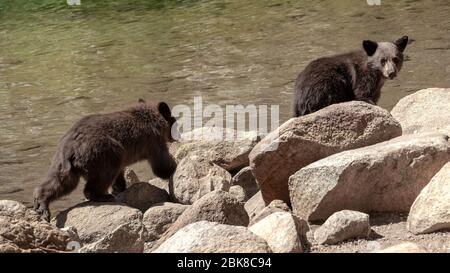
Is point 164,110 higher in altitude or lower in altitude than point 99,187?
higher

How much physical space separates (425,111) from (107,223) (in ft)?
10.3

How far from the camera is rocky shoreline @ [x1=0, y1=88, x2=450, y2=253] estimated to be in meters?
5.25

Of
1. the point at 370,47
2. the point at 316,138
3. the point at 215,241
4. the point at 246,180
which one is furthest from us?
the point at 370,47

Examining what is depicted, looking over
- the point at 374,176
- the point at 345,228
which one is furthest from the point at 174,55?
the point at 345,228

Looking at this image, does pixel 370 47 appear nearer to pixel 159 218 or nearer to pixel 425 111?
pixel 425 111

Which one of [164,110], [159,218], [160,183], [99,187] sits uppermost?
[164,110]

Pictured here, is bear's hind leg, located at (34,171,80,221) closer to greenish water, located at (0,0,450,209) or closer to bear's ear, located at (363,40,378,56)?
greenish water, located at (0,0,450,209)

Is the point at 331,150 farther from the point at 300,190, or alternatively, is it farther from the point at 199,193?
the point at 199,193

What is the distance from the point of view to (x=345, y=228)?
5391 millimetres

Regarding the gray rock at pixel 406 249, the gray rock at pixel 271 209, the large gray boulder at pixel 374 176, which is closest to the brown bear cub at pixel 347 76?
the gray rock at pixel 271 209

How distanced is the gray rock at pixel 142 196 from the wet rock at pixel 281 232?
192 centimetres

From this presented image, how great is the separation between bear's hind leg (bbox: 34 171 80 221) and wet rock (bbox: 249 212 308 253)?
6.66 ft

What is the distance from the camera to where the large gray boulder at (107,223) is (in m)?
5.65

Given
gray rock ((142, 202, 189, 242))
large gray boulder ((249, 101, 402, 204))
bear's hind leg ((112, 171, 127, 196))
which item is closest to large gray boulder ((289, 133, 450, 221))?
large gray boulder ((249, 101, 402, 204))
